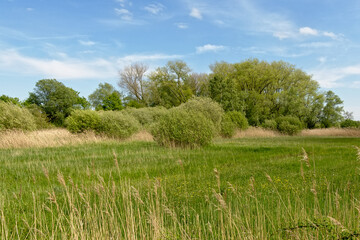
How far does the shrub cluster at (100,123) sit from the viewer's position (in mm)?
20250

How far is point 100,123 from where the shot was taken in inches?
822

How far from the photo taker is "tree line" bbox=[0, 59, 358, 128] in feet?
128

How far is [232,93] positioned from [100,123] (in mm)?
20733

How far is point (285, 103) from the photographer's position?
4019 cm

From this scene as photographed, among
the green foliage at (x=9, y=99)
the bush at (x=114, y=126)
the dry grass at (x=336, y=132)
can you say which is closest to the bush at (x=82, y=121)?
the bush at (x=114, y=126)

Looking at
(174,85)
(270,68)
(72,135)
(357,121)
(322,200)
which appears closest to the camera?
(322,200)

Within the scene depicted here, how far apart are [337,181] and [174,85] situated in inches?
1945

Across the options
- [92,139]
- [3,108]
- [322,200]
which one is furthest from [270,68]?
[322,200]

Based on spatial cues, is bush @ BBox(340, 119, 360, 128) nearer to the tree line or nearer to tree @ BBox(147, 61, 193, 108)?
the tree line

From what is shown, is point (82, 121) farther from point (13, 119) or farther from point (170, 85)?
point (170, 85)

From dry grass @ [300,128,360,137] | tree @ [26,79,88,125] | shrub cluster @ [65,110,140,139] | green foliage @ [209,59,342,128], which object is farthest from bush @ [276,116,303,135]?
tree @ [26,79,88,125]

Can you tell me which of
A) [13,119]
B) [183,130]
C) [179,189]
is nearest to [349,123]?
[183,130]

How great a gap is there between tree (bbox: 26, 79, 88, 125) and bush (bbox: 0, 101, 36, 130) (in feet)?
101

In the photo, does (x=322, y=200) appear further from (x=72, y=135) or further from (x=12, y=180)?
(x=72, y=135)
